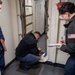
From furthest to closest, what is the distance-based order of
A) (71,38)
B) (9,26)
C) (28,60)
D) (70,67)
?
(9,26), (28,60), (70,67), (71,38)

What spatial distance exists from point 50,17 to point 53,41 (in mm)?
527

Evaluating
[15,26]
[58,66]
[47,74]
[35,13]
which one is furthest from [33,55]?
[35,13]

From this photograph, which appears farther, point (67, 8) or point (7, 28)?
point (7, 28)

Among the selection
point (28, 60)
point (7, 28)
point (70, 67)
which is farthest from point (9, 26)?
point (70, 67)

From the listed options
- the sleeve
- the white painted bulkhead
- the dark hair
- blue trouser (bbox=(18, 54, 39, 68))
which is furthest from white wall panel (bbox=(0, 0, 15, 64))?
the sleeve

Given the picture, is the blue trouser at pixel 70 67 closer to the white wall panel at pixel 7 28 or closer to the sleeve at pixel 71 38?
the sleeve at pixel 71 38

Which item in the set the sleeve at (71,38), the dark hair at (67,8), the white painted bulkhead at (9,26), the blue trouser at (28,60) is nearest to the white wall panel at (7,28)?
the white painted bulkhead at (9,26)

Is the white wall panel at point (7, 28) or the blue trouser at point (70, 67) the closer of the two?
the blue trouser at point (70, 67)

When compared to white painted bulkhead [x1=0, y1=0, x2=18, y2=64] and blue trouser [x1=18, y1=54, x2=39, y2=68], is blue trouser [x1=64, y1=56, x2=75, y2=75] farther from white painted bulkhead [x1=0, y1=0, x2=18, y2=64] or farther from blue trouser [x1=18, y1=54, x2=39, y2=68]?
white painted bulkhead [x1=0, y1=0, x2=18, y2=64]

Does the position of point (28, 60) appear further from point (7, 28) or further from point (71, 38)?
point (71, 38)

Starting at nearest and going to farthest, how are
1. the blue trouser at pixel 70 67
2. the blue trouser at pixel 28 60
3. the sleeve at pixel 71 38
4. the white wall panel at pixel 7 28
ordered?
the sleeve at pixel 71 38
the blue trouser at pixel 70 67
the white wall panel at pixel 7 28
the blue trouser at pixel 28 60

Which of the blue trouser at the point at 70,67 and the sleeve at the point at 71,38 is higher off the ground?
the sleeve at the point at 71,38

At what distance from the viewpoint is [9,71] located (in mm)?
2375

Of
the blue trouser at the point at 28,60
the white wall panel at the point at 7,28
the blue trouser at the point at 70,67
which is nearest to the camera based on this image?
the blue trouser at the point at 70,67
